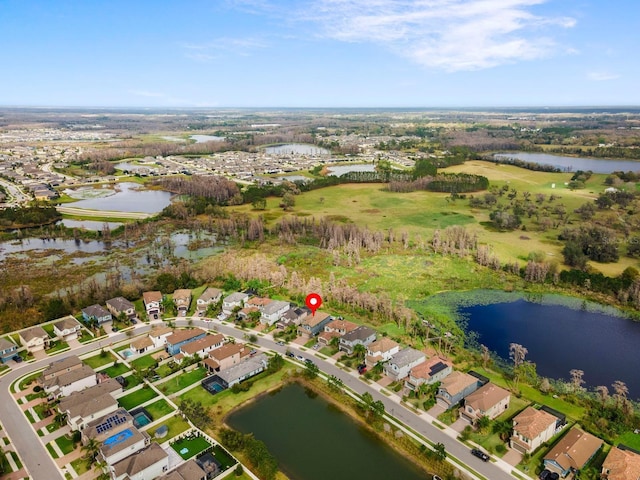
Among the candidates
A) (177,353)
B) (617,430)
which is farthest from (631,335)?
(177,353)

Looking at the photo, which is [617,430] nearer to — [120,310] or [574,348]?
[574,348]

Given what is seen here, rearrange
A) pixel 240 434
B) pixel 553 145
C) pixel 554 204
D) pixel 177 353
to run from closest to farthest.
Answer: pixel 240 434 → pixel 177 353 → pixel 554 204 → pixel 553 145

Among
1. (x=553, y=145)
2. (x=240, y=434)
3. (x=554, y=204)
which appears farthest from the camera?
(x=553, y=145)

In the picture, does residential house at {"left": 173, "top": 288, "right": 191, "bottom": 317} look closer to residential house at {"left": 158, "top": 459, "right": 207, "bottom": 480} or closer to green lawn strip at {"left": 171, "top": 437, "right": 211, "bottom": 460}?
green lawn strip at {"left": 171, "top": 437, "right": 211, "bottom": 460}

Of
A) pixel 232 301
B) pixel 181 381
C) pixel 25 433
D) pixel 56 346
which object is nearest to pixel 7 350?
pixel 56 346

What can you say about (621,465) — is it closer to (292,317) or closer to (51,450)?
(292,317)
